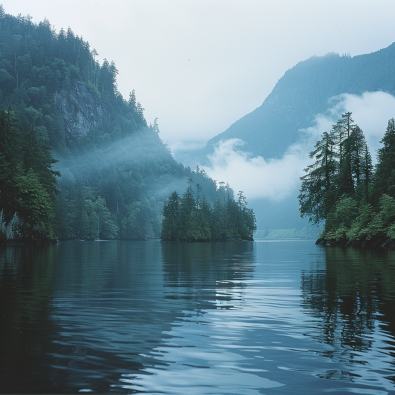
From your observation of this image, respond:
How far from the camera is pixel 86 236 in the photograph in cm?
17462

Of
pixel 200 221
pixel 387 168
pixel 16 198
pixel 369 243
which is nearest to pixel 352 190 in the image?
pixel 387 168

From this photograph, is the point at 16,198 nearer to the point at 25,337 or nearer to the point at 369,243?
the point at 369,243

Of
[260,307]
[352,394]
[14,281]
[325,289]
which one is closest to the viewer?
[352,394]

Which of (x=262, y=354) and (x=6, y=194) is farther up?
(x=6, y=194)

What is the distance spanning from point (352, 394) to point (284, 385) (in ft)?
2.91

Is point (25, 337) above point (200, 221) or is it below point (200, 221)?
below

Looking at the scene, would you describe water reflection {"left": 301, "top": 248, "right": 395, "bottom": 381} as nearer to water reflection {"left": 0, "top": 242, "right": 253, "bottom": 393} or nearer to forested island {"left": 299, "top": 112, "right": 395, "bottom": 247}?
water reflection {"left": 0, "top": 242, "right": 253, "bottom": 393}

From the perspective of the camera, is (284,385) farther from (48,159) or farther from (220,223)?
(220,223)

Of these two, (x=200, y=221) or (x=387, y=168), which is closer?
(x=387, y=168)

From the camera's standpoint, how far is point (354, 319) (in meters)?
11.4

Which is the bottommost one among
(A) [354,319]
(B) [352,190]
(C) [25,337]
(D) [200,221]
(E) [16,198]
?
(A) [354,319]

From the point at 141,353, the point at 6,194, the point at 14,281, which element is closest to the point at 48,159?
the point at 6,194

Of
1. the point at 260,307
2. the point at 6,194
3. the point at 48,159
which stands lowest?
the point at 260,307

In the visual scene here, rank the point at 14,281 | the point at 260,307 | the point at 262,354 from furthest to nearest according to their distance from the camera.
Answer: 1. the point at 14,281
2. the point at 260,307
3. the point at 262,354
